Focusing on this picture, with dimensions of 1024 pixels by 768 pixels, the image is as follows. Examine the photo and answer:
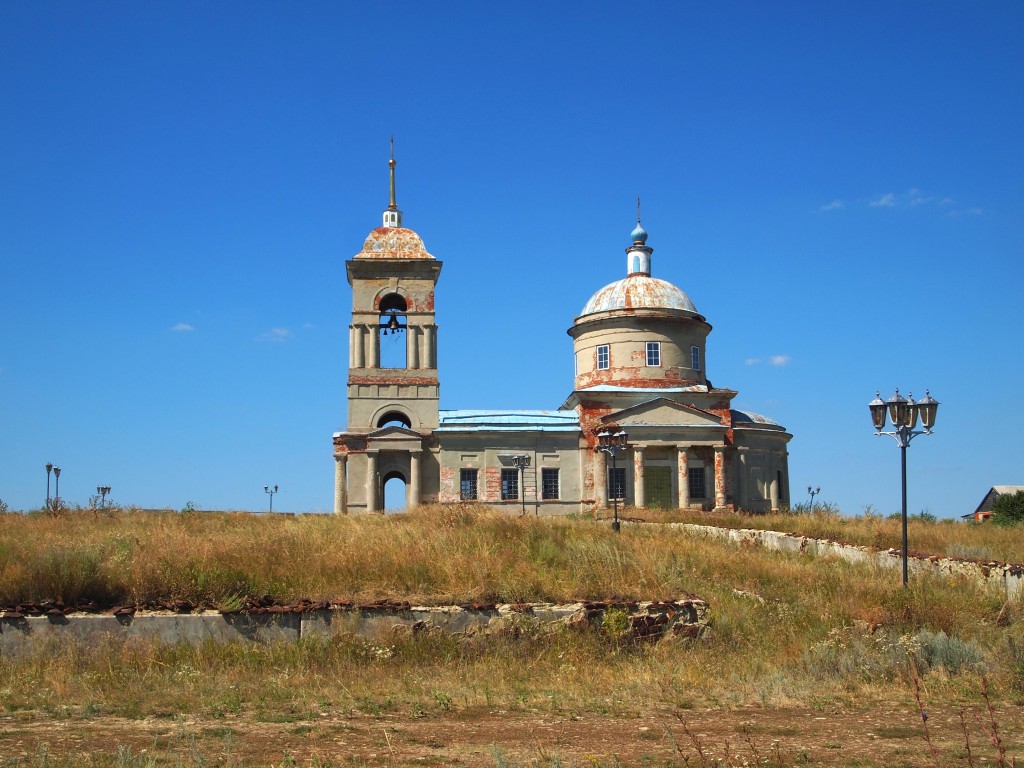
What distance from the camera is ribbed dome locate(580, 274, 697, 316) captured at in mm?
44656

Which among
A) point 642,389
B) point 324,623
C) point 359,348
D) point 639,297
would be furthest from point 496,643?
point 639,297

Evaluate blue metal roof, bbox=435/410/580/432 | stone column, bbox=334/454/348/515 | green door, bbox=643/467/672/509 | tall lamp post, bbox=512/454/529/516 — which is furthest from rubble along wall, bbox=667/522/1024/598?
stone column, bbox=334/454/348/515

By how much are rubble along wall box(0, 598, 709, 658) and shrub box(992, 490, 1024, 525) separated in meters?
27.3

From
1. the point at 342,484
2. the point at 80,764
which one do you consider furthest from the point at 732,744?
the point at 342,484

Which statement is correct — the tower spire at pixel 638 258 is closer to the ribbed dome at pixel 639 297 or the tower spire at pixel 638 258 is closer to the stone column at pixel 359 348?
the ribbed dome at pixel 639 297

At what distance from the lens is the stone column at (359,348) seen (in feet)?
129

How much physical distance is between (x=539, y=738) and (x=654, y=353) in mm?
36451

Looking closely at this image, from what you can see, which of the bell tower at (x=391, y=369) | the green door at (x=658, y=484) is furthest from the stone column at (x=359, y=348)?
the green door at (x=658, y=484)

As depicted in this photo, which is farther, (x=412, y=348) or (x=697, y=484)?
(x=697, y=484)

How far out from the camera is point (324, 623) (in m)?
11.5

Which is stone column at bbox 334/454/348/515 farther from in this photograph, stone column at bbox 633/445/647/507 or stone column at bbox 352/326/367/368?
stone column at bbox 633/445/647/507

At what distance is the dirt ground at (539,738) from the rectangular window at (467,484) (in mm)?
30149

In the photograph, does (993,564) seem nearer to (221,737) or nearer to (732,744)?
(732,744)

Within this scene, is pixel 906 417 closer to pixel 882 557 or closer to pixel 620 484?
pixel 882 557
